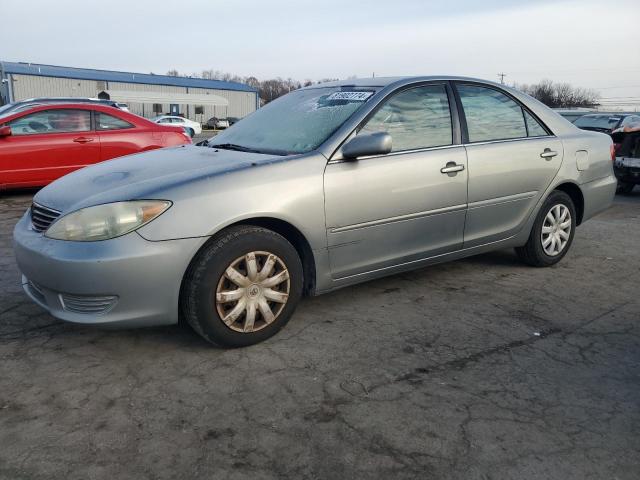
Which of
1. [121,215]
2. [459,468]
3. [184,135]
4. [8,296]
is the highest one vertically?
[184,135]

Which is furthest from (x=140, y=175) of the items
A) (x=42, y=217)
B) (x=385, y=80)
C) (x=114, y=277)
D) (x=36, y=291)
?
(x=385, y=80)

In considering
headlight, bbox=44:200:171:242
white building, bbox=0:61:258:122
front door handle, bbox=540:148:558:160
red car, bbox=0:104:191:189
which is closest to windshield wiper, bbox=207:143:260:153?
headlight, bbox=44:200:171:242

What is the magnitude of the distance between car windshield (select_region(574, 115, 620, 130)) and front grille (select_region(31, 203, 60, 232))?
12.3m

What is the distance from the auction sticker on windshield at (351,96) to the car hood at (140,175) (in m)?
0.78

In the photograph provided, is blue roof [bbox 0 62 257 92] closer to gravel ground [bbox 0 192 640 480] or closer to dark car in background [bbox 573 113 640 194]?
dark car in background [bbox 573 113 640 194]

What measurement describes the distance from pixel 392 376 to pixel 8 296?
9.23 ft

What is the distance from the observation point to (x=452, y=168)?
387cm

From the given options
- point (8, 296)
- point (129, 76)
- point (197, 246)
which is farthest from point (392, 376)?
point (129, 76)

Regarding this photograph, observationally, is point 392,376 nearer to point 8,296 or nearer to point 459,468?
point 459,468

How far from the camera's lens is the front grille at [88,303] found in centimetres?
282

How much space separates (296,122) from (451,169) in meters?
1.13

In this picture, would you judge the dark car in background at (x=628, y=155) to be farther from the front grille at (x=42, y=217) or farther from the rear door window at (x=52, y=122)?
the front grille at (x=42, y=217)

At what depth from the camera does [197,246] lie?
114 inches

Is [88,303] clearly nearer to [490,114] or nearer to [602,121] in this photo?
[490,114]
